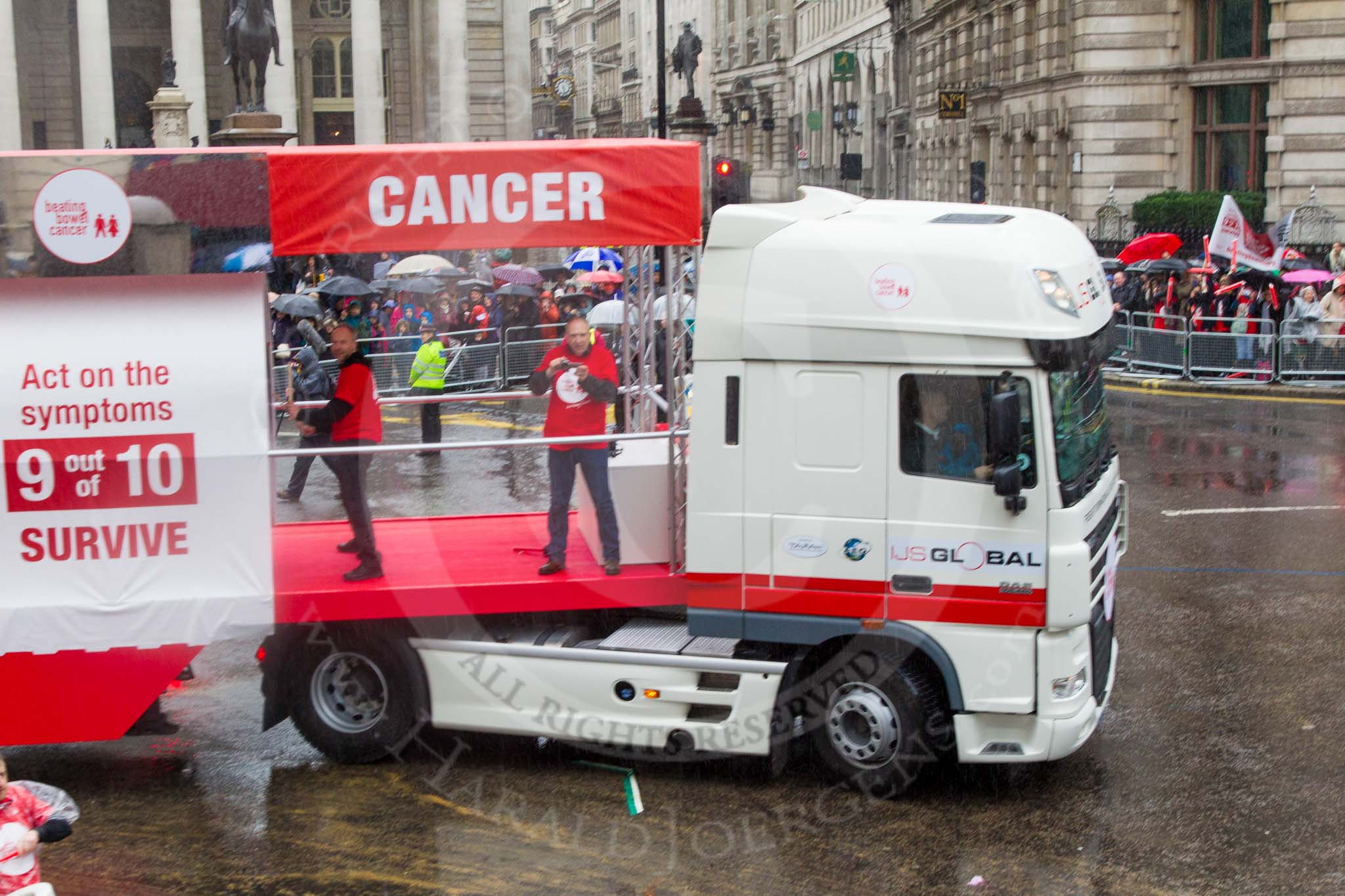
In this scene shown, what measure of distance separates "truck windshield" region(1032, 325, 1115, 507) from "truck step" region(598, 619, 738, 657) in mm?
Answer: 2059

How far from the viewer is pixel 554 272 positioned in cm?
2934

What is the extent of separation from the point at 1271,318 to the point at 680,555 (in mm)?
19593

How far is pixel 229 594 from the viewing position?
27.6 ft

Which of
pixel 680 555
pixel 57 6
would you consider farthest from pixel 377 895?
pixel 57 6

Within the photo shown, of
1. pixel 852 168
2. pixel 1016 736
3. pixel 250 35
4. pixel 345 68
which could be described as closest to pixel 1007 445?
pixel 1016 736

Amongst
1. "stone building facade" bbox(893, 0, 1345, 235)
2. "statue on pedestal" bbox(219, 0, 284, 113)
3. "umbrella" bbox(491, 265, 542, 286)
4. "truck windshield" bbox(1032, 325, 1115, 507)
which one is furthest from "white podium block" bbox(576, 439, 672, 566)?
"stone building facade" bbox(893, 0, 1345, 235)

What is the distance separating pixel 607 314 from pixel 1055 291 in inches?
380

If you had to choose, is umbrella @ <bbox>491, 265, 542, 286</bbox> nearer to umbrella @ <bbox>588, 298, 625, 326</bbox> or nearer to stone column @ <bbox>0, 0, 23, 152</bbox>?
umbrella @ <bbox>588, 298, 625, 326</bbox>

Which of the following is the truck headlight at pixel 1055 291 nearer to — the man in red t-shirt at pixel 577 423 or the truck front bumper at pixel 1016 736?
the truck front bumper at pixel 1016 736

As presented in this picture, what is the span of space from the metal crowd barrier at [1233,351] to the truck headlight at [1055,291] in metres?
18.8

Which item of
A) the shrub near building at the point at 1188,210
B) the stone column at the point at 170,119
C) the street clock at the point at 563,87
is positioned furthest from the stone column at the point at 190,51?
the street clock at the point at 563,87

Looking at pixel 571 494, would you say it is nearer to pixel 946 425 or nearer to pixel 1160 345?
pixel 946 425

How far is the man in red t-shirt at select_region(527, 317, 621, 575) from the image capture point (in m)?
8.84

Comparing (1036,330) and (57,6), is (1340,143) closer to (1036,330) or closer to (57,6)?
(1036,330)
